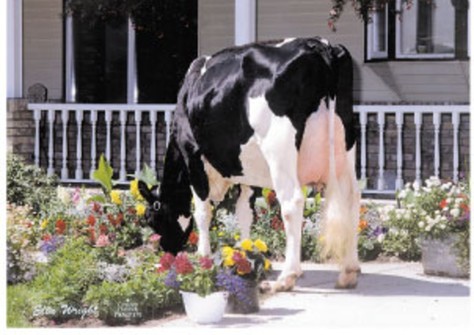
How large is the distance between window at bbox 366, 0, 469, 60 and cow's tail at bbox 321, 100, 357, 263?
5413 millimetres

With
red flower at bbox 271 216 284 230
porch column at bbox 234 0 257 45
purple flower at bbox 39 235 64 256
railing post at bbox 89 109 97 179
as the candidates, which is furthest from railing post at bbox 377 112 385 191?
purple flower at bbox 39 235 64 256

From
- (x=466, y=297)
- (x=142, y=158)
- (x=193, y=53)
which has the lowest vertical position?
(x=466, y=297)

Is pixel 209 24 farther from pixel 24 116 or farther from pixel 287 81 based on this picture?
pixel 287 81

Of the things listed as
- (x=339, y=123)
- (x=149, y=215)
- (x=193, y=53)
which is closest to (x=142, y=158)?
(x=193, y=53)

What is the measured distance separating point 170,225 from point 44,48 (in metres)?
6.26

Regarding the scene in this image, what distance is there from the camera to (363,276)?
9.45 metres

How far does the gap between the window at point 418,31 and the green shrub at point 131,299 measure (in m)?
6.42

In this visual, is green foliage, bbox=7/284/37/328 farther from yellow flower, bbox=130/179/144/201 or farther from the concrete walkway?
yellow flower, bbox=130/179/144/201

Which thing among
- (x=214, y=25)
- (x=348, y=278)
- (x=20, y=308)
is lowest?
(x=20, y=308)

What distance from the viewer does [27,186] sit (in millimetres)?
11812

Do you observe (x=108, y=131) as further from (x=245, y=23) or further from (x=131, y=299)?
(x=131, y=299)

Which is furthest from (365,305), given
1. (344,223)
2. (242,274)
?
(242,274)

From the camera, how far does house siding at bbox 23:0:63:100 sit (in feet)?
49.4

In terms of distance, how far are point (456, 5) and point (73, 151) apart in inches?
182
